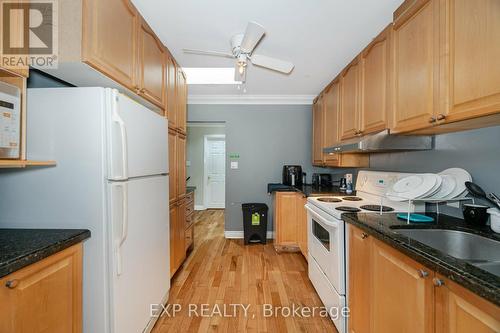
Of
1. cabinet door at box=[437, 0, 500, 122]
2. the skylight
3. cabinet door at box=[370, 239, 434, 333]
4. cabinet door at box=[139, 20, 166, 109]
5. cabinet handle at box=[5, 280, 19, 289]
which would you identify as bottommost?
cabinet door at box=[370, 239, 434, 333]

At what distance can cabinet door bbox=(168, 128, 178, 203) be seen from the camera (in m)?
2.16

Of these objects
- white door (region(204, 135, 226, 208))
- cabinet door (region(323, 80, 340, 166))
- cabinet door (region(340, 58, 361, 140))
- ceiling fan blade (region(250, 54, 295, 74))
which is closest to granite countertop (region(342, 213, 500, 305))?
cabinet door (region(340, 58, 361, 140))

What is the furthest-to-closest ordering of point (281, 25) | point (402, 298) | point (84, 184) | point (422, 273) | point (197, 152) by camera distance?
point (197, 152), point (281, 25), point (84, 184), point (402, 298), point (422, 273)

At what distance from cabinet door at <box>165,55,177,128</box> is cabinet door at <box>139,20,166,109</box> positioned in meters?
0.11

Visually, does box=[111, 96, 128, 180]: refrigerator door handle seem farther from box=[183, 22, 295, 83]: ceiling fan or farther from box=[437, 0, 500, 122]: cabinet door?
box=[437, 0, 500, 122]: cabinet door

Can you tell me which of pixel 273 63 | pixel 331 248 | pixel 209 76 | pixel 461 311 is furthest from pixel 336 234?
pixel 209 76

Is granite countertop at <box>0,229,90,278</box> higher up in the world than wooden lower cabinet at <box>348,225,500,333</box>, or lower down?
higher up

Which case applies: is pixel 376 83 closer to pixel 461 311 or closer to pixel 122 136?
pixel 461 311

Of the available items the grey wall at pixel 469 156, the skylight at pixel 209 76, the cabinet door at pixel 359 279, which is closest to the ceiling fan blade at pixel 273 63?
the skylight at pixel 209 76

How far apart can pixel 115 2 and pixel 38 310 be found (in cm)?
163

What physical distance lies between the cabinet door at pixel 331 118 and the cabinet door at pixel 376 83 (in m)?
0.55

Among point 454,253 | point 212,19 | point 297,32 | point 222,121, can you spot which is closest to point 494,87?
point 454,253

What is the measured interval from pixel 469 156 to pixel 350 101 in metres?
1.10

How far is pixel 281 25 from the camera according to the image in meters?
1.68
